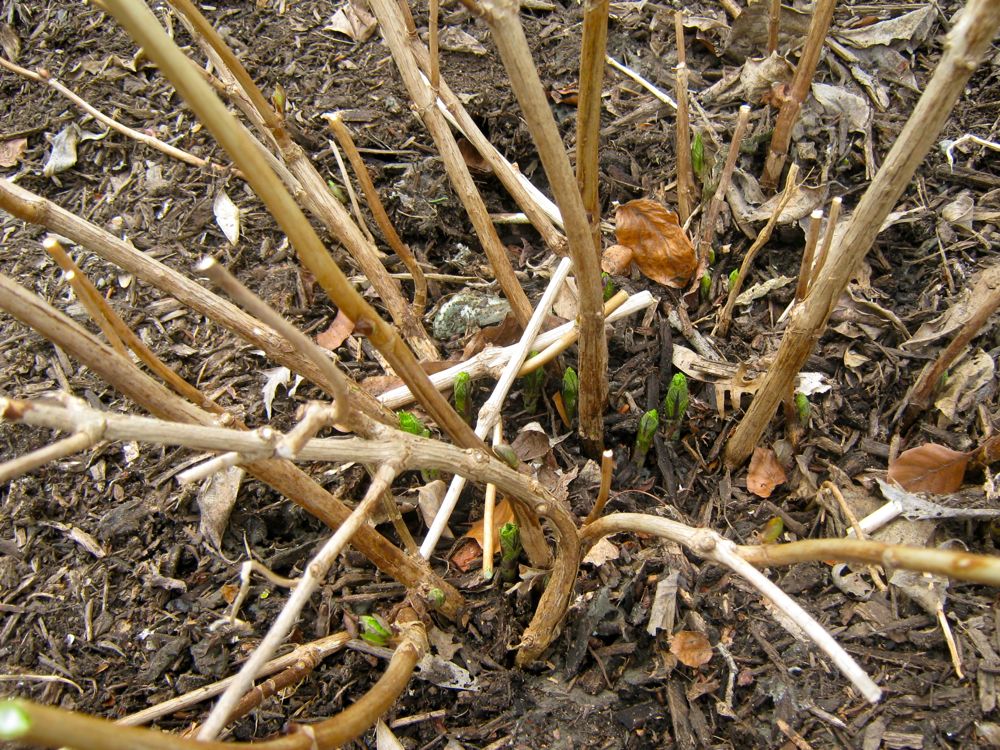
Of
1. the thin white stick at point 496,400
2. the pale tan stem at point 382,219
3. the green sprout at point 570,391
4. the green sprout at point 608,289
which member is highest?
the pale tan stem at point 382,219

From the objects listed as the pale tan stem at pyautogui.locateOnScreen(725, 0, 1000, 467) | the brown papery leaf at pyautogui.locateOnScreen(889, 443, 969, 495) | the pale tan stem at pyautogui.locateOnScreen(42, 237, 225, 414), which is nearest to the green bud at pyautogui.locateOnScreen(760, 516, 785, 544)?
Result: the pale tan stem at pyautogui.locateOnScreen(725, 0, 1000, 467)

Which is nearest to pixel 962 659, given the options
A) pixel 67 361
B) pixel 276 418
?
pixel 276 418

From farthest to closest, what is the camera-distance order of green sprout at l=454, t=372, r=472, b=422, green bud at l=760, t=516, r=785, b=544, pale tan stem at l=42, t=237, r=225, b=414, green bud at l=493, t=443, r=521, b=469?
green sprout at l=454, t=372, r=472, b=422, green bud at l=760, t=516, r=785, b=544, green bud at l=493, t=443, r=521, b=469, pale tan stem at l=42, t=237, r=225, b=414

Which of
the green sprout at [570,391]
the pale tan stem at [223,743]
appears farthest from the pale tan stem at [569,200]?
the pale tan stem at [223,743]

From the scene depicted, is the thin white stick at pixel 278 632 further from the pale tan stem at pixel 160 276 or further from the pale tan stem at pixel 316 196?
the pale tan stem at pixel 316 196

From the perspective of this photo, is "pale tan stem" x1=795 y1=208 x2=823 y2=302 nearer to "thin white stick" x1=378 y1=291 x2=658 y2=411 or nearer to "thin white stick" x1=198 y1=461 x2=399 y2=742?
"thin white stick" x1=378 y1=291 x2=658 y2=411

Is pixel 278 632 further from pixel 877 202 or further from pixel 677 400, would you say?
pixel 677 400

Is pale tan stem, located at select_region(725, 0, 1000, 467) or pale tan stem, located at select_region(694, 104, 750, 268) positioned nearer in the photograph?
pale tan stem, located at select_region(725, 0, 1000, 467)
